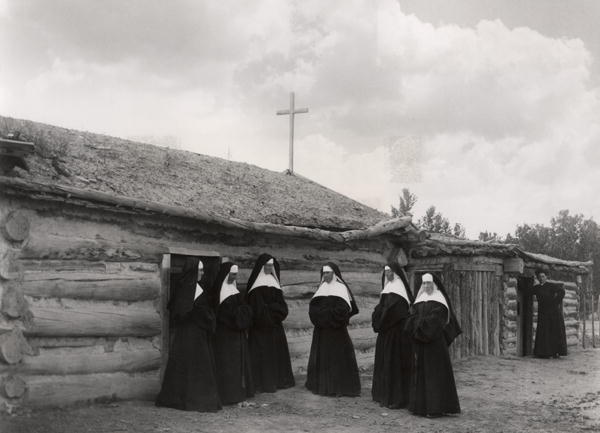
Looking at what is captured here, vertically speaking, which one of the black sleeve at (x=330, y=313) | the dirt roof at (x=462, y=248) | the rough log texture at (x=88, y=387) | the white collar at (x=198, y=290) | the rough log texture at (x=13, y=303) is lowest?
the rough log texture at (x=88, y=387)

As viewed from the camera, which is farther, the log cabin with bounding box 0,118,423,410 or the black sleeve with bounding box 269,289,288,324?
the black sleeve with bounding box 269,289,288,324

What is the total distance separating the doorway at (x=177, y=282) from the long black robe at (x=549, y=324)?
887 centimetres

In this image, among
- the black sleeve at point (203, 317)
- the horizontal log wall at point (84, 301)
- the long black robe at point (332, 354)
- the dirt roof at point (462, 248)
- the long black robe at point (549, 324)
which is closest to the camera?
the horizontal log wall at point (84, 301)

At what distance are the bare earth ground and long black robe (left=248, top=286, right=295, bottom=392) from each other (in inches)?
10.0

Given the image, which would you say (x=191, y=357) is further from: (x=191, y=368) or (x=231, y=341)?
(x=231, y=341)

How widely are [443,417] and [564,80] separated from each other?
47.3 feet

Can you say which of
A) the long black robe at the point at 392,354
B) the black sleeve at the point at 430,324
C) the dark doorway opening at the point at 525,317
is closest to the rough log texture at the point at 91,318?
the long black robe at the point at 392,354

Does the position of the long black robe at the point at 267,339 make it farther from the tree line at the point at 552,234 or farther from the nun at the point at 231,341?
the tree line at the point at 552,234

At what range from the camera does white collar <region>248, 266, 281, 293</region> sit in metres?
8.55

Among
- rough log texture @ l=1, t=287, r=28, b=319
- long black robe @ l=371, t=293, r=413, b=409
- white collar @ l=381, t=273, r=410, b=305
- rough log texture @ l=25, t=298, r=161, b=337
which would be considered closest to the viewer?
rough log texture @ l=1, t=287, r=28, b=319

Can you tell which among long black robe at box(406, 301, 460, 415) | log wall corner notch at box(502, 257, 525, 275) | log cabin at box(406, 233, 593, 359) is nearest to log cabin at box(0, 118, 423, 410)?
log cabin at box(406, 233, 593, 359)

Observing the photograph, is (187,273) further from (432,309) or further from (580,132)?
(580,132)

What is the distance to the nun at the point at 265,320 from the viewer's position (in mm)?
8531

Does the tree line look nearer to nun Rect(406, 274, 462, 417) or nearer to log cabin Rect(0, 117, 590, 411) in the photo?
log cabin Rect(0, 117, 590, 411)
